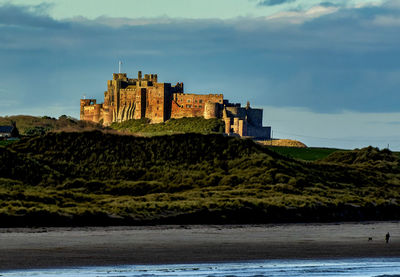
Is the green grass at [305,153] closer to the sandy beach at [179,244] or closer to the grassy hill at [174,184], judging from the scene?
the grassy hill at [174,184]

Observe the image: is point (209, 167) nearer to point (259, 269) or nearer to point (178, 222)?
point (178, 222)

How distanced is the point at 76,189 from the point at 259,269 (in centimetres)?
2176

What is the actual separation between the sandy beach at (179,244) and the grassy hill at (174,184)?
8.77ft

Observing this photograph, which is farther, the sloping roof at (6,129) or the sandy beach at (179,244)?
the sloping roof at (6,129)

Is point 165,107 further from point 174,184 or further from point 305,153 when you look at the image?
point 174,184

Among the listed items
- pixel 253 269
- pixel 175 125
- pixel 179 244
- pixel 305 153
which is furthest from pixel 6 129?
pixel 253 269

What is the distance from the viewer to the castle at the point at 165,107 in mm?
169125

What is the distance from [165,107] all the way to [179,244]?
147m

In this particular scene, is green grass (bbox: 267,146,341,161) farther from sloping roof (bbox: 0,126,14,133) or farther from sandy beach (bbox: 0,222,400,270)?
sandy beach (bbox: 0,222,400,270)

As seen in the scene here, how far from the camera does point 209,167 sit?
4803cm

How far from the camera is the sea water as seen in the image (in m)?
20.7

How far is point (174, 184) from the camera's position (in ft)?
146

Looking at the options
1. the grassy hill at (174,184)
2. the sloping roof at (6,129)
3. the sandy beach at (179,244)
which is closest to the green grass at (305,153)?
the grassy hill at (174,184)

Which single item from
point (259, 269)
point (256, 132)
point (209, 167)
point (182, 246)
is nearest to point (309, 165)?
point (209, 167)
